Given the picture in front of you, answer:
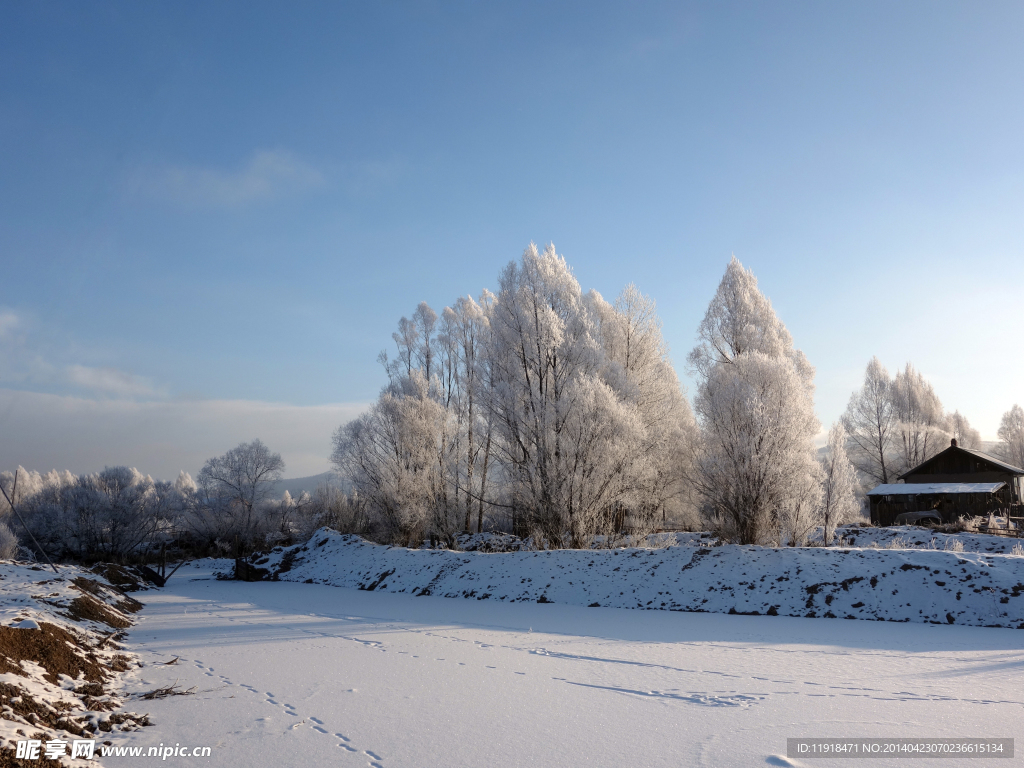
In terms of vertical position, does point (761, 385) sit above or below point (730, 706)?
above

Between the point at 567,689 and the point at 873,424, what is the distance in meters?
49.6

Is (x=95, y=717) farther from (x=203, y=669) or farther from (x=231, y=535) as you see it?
(x=231, y=535)

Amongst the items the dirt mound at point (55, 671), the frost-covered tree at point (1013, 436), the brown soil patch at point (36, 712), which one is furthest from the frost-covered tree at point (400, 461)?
the frost-covered tree at point (1013, 436)

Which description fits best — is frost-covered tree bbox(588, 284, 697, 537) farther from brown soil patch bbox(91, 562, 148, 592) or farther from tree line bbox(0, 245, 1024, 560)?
brown soil patch bbox(91, 562, 148, 592)

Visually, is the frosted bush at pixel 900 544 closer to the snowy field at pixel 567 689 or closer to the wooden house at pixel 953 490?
the snowy field at pixel 567 689

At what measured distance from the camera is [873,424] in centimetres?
4606

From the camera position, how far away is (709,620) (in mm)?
9492

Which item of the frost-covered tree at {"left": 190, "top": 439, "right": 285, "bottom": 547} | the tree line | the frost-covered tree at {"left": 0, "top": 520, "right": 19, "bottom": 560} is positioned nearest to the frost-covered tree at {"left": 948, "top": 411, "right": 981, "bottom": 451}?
the tree line

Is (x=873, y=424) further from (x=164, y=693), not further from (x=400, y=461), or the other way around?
(x=164, y=693)

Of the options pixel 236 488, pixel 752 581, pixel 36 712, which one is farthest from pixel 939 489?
pixel 236 488

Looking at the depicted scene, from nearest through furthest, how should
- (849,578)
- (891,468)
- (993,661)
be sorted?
(993,661), (849,578), (891,468)

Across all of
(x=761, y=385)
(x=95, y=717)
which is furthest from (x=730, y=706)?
(x=761, y=385)

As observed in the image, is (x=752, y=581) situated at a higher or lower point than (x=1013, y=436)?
lower

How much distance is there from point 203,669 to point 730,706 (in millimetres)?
5333
